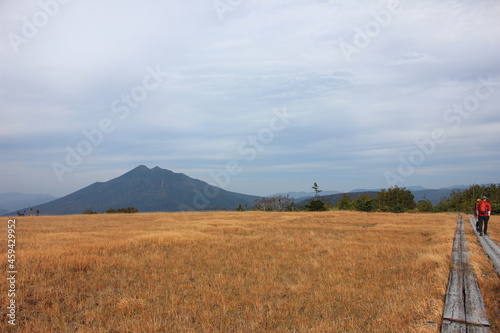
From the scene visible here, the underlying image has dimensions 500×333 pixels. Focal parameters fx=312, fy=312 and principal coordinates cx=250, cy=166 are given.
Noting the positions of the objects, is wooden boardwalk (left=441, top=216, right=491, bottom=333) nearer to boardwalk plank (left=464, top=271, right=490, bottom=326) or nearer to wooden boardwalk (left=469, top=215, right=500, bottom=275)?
boardwalk plank (left=464, top=271, right=490, bottom=326)

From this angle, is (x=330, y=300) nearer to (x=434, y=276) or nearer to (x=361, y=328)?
(x=361, y=328)

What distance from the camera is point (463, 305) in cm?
685

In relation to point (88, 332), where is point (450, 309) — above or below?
above

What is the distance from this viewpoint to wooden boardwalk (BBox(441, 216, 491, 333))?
5770 millimetres

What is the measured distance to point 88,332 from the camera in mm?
6684

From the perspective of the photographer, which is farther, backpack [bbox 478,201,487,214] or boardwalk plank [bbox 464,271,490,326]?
backpack [bbox 478,201,487,214]

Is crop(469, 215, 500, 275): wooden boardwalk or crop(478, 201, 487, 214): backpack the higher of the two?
crop(478, 201, 487, 214): backpack

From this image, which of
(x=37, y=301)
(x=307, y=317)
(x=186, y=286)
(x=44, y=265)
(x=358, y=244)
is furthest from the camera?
(x=358, y=244)

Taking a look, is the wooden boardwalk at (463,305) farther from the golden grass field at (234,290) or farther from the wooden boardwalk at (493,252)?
the wooden boardwalk at (493,252)

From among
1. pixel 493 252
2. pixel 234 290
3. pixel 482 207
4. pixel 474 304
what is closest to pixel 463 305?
pixel 474 304

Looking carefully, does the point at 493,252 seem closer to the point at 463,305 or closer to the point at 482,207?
the point at 482,207

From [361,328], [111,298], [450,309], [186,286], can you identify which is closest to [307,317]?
[361,328]

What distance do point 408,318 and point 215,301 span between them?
483cm

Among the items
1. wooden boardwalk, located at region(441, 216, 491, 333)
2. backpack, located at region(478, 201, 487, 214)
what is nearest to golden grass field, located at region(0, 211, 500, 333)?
wooden boardwalk, located at region(441, 216, 491, 333)
